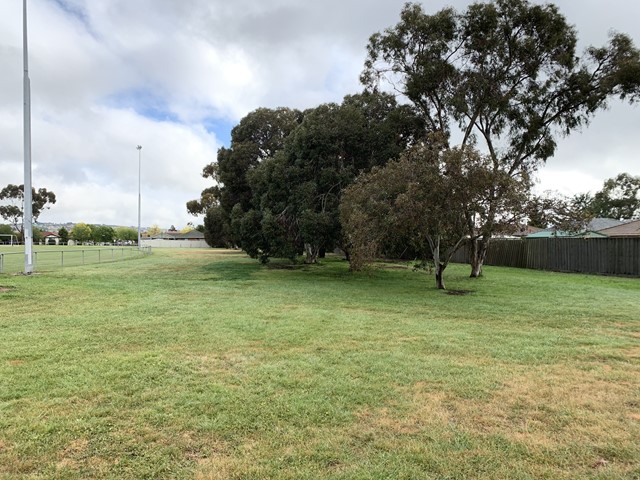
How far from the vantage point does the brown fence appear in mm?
18000

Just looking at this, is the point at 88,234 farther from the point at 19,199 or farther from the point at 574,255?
the point at 574,255

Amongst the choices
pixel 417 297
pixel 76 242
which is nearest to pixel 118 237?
pixel 76 242

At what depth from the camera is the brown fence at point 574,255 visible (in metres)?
18.0

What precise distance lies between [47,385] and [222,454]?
2413mm

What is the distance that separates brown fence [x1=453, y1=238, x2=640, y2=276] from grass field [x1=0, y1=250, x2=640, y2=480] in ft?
37.5

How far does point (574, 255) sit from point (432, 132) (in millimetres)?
11931

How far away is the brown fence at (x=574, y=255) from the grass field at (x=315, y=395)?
11422 mm

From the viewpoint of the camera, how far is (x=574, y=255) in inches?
802

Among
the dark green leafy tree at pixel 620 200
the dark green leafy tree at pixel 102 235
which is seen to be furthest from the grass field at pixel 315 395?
the dark green leafy tree at pixel 102 235

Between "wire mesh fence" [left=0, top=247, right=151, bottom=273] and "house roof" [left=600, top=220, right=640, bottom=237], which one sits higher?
"house roof" [left=600, top=220, right=640, bottom=237]

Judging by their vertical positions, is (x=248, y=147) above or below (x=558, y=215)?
above

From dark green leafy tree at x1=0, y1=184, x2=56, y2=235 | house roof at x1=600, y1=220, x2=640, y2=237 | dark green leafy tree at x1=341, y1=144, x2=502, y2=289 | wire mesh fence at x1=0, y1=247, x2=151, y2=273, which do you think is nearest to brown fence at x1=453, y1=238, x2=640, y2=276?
house roof at x1=600, y1=220, x2=640, y2=237

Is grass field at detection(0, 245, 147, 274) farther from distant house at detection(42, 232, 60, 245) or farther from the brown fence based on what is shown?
distant house at detection(42, 232, 60, 245)

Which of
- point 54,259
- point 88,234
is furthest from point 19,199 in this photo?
point 54,259
